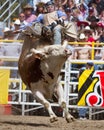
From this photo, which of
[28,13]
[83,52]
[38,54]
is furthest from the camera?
[28,13]

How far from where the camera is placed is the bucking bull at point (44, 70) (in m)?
8.53

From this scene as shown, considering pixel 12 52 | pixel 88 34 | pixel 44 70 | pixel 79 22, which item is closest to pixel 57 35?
pixel 44 70

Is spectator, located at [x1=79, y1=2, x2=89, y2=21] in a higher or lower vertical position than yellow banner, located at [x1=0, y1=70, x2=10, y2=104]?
higher

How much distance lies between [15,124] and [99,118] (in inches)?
121

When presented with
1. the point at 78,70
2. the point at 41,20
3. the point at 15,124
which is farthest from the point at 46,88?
the point at 78,70

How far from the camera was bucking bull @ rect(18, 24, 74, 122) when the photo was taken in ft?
28.0

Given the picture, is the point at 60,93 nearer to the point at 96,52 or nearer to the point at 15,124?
the point at 15,124

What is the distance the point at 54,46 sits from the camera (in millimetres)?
8555

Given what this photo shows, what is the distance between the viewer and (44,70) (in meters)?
8.81

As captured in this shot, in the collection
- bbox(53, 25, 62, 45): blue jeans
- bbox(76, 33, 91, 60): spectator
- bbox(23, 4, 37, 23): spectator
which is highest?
bbox(23, 4, 37, 23): spectator

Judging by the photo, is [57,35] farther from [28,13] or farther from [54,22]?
[28,13]

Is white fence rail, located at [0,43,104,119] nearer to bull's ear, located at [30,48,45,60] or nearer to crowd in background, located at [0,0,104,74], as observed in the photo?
crowd in background, located at [0,0,104,74]

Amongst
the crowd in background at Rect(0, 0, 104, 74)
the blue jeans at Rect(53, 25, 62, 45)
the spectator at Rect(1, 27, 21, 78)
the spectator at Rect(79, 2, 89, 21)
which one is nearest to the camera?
the blue jeans at Rect(53, 25, 62, 45)

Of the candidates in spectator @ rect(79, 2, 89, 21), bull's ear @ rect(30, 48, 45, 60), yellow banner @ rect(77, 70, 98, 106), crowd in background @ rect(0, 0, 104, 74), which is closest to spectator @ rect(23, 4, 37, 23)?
crowd in background @ rect(0, 0, 104, 74)
